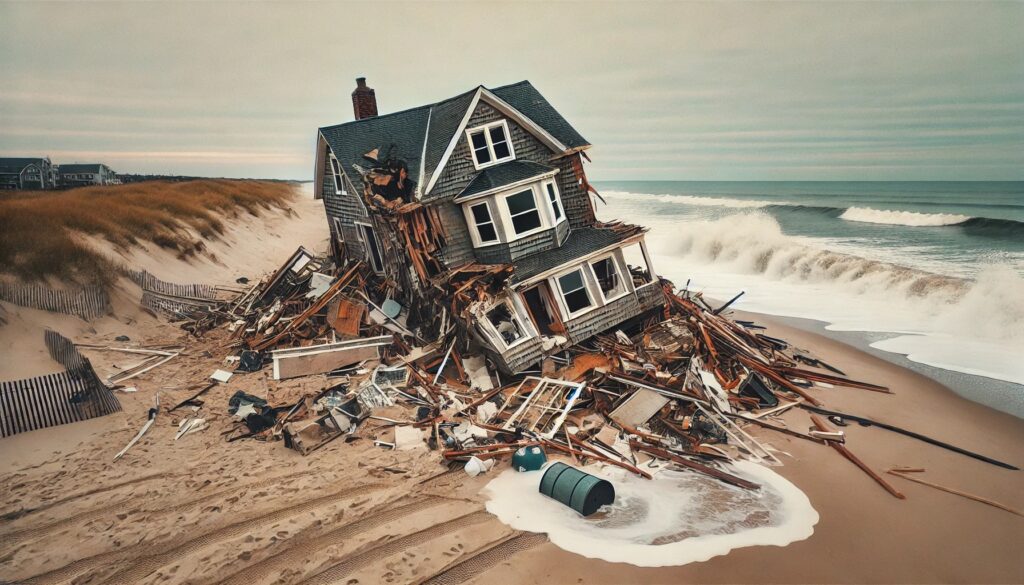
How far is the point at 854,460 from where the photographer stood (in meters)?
10.1

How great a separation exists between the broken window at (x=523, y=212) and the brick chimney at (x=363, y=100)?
33.6ft

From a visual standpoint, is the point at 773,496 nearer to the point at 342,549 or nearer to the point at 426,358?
the point at 342,549

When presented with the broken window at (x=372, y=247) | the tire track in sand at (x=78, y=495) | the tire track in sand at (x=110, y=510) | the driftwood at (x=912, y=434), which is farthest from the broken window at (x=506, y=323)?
the tire track in sand at (x=78, y=495)

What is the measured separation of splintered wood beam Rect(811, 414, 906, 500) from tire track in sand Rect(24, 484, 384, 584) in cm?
1045

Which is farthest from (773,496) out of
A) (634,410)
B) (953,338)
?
(953,338)

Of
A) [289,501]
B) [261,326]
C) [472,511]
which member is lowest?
[472,511]

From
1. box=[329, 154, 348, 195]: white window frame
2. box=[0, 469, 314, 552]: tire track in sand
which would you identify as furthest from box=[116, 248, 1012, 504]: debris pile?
box=[329, 154, 348, 195]: white window frame

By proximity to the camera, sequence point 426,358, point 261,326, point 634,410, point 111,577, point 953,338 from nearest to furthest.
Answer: point 111,577
point 634,410
point 426,358
point 261,326
point 953,338

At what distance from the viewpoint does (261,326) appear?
54.6 feet

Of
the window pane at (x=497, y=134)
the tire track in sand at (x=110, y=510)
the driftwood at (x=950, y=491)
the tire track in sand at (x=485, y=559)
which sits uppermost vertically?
the window pane at (x=497, y=134)

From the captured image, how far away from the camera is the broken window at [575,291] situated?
14227mm

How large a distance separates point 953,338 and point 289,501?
21907 mm

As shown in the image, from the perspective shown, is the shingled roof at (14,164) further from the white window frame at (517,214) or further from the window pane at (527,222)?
the window pane at (527,222)

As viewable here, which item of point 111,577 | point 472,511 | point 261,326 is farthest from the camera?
point 261,326
